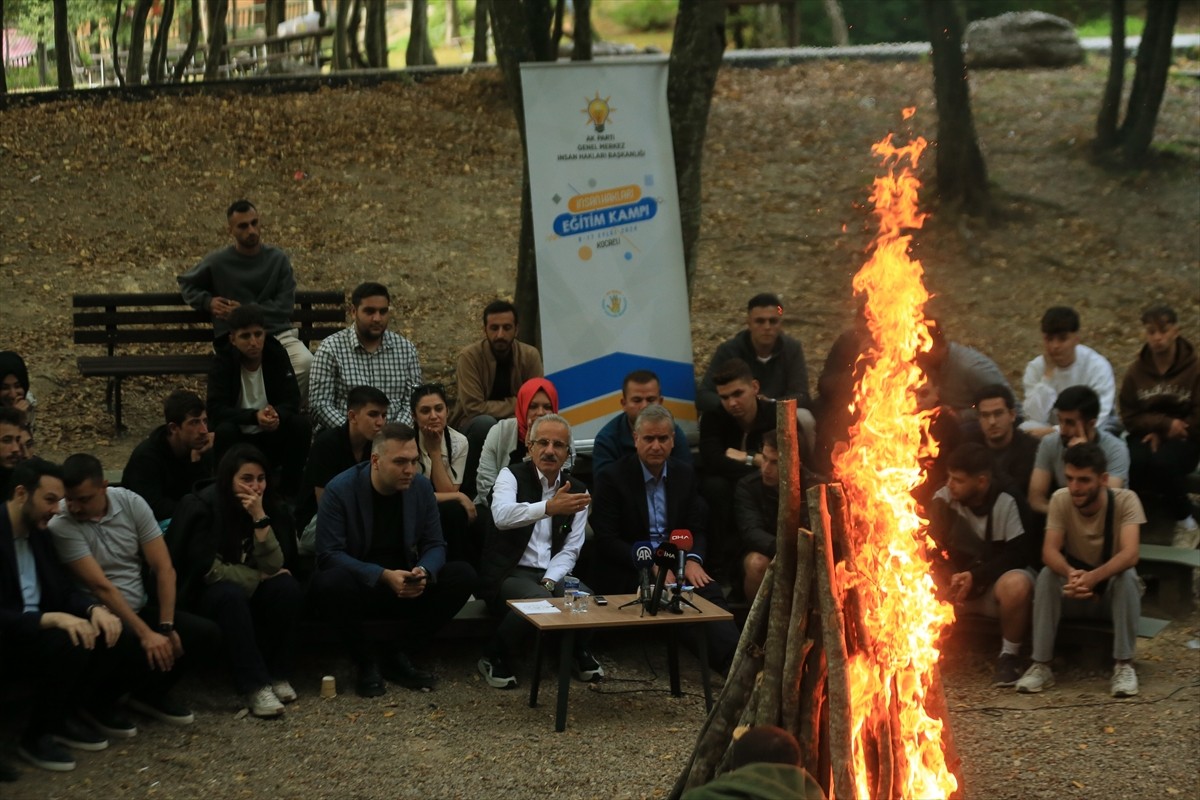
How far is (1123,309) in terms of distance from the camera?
52.9 ft

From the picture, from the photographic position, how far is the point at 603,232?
988 centimetres

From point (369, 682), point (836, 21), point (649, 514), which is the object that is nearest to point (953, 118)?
point (649, 514)

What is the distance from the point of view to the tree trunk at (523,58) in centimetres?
1131

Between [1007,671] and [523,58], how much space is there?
6054 millimetres

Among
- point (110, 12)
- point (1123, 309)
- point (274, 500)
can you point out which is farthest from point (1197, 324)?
point (110, 12)

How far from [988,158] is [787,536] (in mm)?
14543

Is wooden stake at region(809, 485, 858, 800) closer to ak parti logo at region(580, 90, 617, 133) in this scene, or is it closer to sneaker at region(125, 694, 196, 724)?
sneaker at region(125, 694, 196, 724)

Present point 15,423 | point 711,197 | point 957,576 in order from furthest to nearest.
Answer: point 711,197 → point 957,576 → point 15,423

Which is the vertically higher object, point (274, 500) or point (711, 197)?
point (711, 197)

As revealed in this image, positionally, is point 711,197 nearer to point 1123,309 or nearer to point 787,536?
point 1123,309

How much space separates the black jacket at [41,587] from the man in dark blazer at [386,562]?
132 cm

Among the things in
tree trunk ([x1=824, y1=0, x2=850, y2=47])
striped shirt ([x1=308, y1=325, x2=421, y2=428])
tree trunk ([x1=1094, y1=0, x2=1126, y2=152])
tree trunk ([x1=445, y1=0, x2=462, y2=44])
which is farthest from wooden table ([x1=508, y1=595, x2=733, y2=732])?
tree trunk ([x1=445, y1=0, x2=462, y2=44])

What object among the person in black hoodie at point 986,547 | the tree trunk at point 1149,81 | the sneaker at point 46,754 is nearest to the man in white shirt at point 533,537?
the person in black hoodie at point 986,547

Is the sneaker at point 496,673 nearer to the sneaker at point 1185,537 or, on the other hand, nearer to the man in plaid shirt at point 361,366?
the man in plaid shirt at point 361,366
